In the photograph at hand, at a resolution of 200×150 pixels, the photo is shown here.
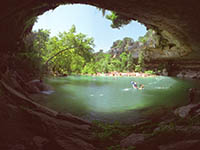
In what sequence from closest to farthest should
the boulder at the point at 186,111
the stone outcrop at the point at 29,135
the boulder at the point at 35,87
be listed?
the stone outcrop at the point at 29,135 → the boulder at the point at 186,111 → the boulder at the point at 35,87

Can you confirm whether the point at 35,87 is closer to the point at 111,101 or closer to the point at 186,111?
the point at 111,101

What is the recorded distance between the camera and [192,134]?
2967mm

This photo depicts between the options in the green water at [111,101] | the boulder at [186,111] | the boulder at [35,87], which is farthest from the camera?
the boulder at [35,87]

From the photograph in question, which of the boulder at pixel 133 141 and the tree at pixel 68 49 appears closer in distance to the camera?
the boulder at pixel 133 141

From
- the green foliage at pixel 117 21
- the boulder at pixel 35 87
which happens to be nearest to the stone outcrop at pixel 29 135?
the boulder at pixel 35 87

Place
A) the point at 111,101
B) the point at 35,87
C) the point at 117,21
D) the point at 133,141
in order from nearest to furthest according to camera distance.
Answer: the point at 133,141 < the point at 111,101 < the point at 35,87 < the point at 117,21

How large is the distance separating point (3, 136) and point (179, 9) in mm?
6795

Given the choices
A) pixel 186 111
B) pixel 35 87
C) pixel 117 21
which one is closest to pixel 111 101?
pixel 186 111

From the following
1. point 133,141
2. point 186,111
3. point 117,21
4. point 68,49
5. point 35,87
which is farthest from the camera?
point 68,49

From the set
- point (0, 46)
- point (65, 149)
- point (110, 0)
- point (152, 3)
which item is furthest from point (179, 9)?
point (0, 46)

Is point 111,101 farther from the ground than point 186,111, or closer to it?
closer to it

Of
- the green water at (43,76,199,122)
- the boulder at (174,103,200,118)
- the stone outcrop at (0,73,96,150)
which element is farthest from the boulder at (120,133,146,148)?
the boulder at (174,103,200,118)

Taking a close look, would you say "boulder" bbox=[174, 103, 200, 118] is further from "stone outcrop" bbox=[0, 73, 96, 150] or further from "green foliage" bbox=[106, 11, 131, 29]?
"green foliage" bbox=[106, 11, 131, 29]

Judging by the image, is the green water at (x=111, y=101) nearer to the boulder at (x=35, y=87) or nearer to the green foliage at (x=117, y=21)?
the boulder at (x=35, y=87)
